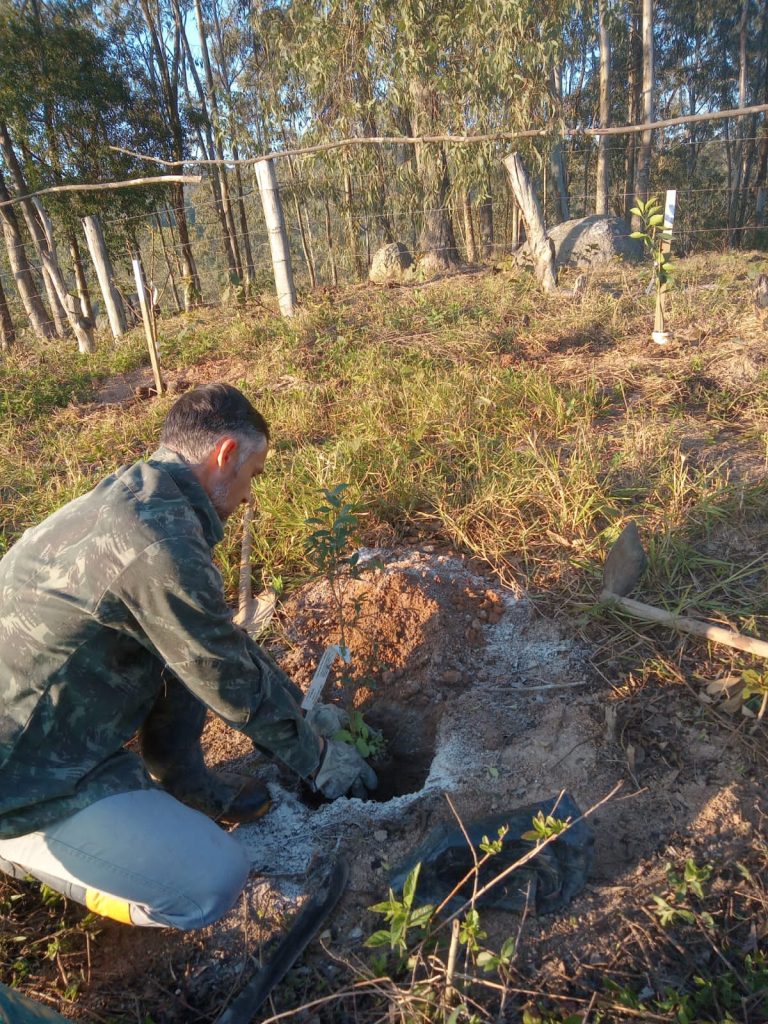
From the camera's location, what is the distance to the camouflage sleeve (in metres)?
1.35

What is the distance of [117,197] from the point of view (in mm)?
10695

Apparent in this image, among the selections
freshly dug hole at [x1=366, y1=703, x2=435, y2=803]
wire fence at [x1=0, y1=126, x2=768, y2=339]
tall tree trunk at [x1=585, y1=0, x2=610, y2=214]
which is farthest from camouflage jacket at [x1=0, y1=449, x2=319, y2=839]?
tall tree trunk at [x1=585, y1=0, x2=610, y2=214]

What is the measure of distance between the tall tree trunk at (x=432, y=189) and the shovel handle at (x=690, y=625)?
664cm

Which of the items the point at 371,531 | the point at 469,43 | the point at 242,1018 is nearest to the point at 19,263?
the point at 469,43

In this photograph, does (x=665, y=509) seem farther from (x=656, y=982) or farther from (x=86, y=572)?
(x=86, y=572)

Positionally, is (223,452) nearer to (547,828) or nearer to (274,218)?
(547,828)

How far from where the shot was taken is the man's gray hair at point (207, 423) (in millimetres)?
1511

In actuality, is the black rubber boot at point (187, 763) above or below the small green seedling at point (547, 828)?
below

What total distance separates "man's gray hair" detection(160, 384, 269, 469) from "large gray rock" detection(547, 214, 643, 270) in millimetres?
9459

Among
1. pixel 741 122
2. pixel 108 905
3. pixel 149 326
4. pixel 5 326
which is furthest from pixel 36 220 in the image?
pixel 741 122

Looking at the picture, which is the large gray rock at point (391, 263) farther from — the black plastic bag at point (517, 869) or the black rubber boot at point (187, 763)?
the black plastic bag at point (517, 869)

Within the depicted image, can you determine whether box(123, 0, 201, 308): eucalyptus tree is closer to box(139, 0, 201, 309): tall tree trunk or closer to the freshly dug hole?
box(139, 0, 201, 309): tall tree trunk

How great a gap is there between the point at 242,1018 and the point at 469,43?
8424mm

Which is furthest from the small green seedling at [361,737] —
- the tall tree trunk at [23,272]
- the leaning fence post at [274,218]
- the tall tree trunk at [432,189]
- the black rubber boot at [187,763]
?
the tall tree trunk at [23,272]
